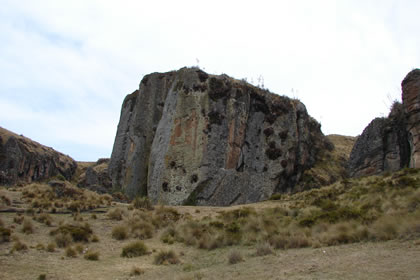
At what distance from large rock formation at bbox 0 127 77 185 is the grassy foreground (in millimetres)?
46932

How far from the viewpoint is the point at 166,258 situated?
1537 centimetres

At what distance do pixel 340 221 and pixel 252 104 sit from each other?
23328mm

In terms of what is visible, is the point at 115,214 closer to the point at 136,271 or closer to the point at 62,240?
the point at 62,240

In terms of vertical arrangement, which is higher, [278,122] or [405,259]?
[278,122]

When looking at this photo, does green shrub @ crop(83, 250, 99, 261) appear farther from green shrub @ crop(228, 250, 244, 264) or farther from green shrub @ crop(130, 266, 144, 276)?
green shrub @ crop(228, 250, 244, 264)

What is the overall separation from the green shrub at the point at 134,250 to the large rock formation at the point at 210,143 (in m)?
15.6

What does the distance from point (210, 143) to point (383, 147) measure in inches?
537

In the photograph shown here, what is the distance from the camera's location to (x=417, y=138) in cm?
2769

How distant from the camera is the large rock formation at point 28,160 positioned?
239 ft

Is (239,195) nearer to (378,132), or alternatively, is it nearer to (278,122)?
(278,122)

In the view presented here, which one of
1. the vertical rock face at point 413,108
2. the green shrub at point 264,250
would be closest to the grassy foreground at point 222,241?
the green shrub at point 264,250

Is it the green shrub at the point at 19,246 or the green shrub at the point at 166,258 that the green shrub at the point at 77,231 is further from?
the green shrub at the point at 166,258

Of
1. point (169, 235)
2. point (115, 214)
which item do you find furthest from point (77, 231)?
point (115, 214)

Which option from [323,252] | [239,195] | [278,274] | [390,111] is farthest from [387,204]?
[390,111]
